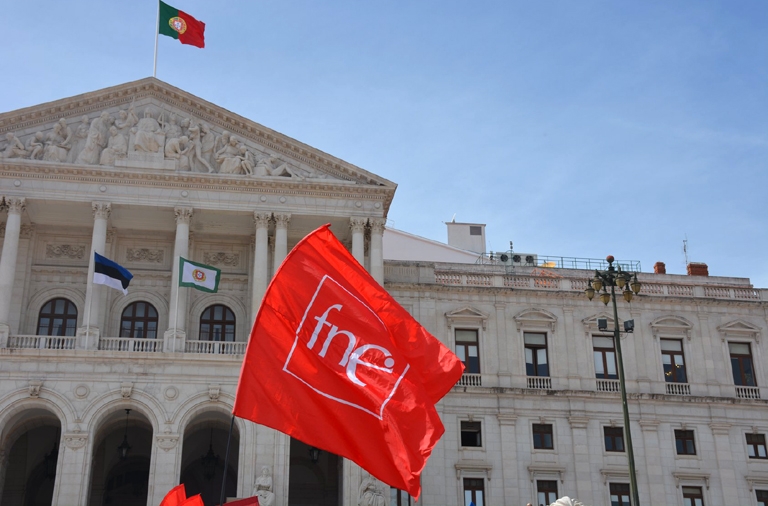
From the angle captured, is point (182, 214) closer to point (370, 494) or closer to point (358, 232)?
point (358, 232)

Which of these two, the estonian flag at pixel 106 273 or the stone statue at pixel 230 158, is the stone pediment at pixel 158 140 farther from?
the estonian flag at pixel 106 273

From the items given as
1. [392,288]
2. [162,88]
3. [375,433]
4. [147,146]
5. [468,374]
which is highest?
[162,88]

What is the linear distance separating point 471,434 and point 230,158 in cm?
1609

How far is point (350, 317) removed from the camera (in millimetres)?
13586

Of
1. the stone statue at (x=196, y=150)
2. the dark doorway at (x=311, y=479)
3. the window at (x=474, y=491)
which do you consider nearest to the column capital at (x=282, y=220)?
the stone statue at (x=196, y=150)

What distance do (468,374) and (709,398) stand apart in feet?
36.1

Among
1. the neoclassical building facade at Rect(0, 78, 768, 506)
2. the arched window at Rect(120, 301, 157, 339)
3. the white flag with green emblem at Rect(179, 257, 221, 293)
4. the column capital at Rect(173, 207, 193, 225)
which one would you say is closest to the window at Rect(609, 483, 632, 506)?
the neoclassical building facade at Rect(0, 78, 768, 506)

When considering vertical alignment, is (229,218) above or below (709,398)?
above

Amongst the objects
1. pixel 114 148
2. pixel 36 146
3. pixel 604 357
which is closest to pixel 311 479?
pixel 604 357

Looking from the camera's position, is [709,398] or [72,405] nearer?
[72,405]

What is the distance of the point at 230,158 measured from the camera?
40812mm

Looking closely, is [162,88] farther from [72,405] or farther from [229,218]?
[72,405]

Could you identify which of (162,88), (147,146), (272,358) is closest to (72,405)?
(147,146)

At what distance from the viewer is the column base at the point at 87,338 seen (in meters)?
37.1
